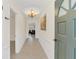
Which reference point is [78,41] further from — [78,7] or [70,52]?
[70,52]

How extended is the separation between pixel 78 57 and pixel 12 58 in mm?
4302

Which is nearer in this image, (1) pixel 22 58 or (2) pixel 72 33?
(2) pixel 72 33

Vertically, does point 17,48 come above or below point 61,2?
below

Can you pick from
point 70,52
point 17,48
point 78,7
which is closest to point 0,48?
point 70,52

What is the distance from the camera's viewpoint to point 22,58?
5488 mm

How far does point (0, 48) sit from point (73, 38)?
47.6 inches

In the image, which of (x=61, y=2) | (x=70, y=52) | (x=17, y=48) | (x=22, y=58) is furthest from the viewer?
(x=17, y=48)

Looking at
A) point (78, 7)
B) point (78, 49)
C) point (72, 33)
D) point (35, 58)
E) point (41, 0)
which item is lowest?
point (35, 58)

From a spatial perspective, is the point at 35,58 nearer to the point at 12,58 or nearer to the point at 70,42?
the point at 12,58

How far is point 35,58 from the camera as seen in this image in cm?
563

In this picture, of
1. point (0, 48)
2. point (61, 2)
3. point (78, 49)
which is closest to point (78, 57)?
point (78, 49)

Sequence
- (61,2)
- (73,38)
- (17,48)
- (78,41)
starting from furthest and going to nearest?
(17,48) < (61,2) < (73,38) < (78,41)

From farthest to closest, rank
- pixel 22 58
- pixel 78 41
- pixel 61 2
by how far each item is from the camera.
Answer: pixel 22 58, pixel 61 2, pixel 78 41

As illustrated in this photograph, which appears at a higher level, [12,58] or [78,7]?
[78,7]
